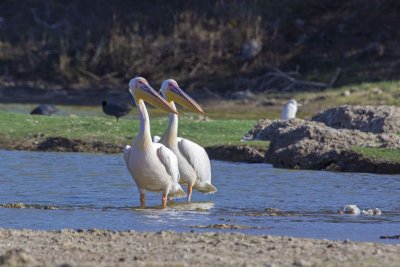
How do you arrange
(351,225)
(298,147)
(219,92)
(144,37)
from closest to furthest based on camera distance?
1. (351,225)
2. (298,147)
3. (219,92)
4. (144,37)

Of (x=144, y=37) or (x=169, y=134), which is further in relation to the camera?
(x=144, y=37)

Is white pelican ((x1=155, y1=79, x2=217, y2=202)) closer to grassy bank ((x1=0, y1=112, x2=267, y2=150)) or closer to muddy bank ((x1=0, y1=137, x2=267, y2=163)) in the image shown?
muddy bank ((x1=0, y1=137, x2=267, y2=163))

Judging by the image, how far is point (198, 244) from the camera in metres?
8.44

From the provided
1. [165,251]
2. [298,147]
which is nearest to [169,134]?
[298,147]

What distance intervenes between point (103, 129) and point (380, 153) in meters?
5.18

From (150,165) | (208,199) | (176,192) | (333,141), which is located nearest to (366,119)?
(333,141)

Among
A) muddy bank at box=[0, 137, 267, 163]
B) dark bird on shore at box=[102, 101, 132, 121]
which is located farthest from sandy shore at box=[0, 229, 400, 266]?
dark bird on shore at box=[102, 101, 132, 121]

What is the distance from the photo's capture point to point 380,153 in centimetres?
1527

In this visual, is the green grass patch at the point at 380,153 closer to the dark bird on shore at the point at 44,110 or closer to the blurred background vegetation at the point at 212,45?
the dark bird on shore at the point at 44,110

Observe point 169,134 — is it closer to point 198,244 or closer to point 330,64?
point 198,244

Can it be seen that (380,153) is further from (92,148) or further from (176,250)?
(176,250)

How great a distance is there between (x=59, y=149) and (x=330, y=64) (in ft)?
41.6

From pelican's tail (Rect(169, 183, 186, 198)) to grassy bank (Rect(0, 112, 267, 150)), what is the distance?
4.88 metres

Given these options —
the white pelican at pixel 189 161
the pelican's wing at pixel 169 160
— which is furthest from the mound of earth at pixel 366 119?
the pelican's wing at pixel 169 160
